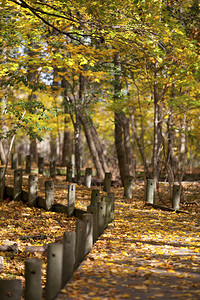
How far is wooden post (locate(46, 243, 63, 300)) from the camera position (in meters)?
4.56

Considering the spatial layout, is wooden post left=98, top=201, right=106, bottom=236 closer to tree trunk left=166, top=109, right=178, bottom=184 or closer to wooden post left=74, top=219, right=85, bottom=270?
wooden post left=74, top=219, right=85, bottom=270

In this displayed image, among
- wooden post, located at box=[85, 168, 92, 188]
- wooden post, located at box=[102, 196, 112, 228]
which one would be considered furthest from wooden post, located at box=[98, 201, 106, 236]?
wooden post, located at box=[85, 168, 92, 188]

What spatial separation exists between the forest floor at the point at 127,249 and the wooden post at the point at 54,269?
0.12m

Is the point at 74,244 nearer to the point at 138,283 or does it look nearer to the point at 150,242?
the point at 138,283

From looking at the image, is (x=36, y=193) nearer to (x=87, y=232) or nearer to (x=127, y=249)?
(x=127, y=249)

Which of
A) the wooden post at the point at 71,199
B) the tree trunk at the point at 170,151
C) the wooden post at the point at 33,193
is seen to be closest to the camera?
the wooden post at the point at 71,199

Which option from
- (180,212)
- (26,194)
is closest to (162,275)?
(180,212)

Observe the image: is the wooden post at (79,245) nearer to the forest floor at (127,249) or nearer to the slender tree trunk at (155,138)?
the forest floor at (127,249)

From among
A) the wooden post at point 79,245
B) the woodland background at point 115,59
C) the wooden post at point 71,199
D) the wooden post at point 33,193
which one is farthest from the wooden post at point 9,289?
the wooden post at point 33,193

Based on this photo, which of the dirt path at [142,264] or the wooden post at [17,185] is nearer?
the dirt path at [142,264]

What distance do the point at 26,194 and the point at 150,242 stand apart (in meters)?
5.77

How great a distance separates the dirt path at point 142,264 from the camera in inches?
184

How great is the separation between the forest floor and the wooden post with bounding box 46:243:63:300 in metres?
0.12

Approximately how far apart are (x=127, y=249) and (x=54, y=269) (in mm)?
2579
